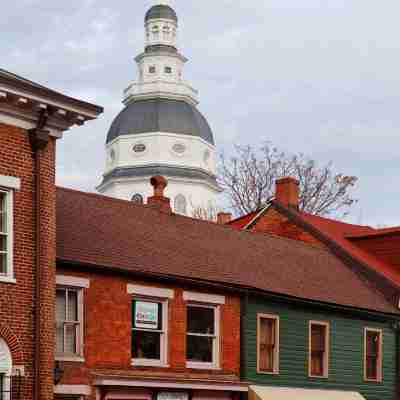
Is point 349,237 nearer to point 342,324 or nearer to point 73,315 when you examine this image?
point 342,324

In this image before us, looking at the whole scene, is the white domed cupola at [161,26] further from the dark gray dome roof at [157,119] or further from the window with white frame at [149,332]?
the window with white frame at [149,332]

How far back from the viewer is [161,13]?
129 meters

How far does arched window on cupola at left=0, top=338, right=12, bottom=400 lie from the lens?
68.8ft

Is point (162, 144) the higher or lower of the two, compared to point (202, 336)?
higher

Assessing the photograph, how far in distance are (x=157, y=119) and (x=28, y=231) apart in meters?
98.1

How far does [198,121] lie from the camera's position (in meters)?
122

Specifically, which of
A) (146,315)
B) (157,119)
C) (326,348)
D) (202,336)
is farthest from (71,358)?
(157,119)

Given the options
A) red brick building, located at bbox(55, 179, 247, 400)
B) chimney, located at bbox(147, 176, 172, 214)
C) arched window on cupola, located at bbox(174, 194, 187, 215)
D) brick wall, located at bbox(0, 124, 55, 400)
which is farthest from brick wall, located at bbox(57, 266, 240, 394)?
arched window on cupola, located at bbox(174, 194, 187, 215)

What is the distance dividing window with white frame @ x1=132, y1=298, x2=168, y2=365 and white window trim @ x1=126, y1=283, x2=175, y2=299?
0.60 ft

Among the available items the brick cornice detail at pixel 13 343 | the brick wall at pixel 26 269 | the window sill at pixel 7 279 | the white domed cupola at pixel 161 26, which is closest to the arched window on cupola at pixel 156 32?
the white domed cupola at pixel 161 26

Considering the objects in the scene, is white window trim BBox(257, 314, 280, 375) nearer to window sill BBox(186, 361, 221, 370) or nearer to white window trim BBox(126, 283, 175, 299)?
window sill BBox(186, 361, 221, 370)

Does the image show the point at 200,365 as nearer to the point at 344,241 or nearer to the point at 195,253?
the point at 195,253

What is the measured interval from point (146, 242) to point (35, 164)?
7.18 m

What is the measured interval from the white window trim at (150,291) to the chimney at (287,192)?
43.2ft
